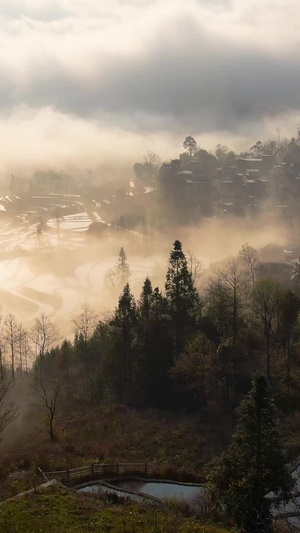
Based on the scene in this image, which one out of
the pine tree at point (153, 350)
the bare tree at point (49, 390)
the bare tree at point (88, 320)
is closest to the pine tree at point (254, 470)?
the pine tree at point (153, 350)

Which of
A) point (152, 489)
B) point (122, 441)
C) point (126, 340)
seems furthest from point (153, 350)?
point (152, 489)

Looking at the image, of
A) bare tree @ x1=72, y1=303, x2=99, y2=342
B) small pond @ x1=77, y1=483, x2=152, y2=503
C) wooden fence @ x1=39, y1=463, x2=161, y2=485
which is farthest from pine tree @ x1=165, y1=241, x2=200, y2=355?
bare tree @ x1=72, y1=303, x2=99, y2=342

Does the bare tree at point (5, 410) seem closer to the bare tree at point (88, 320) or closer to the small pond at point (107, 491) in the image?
the small pond at point (107, 491)

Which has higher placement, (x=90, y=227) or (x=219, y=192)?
(x=219, y=192)

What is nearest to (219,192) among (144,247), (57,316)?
(144,247)

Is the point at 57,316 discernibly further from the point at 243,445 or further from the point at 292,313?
the point at 243,445

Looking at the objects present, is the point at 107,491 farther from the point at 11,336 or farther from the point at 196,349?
the point at 11,336
